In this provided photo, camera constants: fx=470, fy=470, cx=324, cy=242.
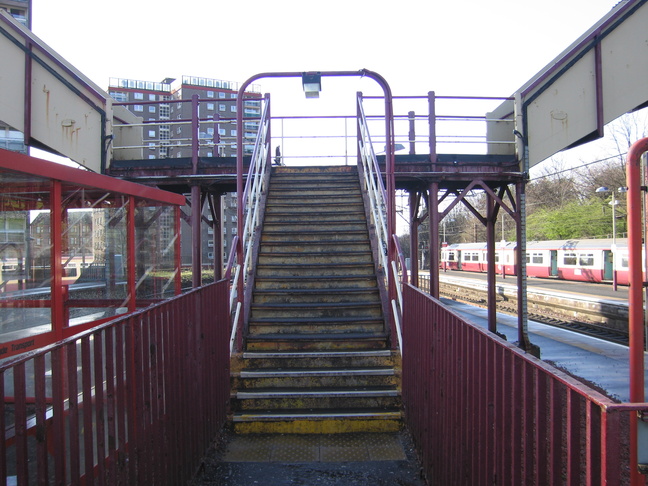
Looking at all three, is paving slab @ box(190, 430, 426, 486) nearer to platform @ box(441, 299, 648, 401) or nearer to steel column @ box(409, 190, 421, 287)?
platform @ box(441, 299, 648, 401)

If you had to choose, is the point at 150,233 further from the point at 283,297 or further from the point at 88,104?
the point at 88,104

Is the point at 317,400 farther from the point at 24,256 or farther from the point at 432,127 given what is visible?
the point at 432,127

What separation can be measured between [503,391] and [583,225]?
42064 mm

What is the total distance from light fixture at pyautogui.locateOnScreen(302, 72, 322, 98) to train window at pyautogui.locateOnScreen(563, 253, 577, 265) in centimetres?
2890

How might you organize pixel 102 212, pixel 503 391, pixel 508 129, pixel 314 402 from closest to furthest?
pixel 503 391 → pixel 314 402 → pixel 102 212 → pixel 508 129

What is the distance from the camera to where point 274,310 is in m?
6.01

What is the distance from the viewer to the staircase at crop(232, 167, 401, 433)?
474 centimetres

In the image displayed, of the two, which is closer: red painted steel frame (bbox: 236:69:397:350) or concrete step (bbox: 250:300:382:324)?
red painted steel frame (bbox: 236:69:397:350)

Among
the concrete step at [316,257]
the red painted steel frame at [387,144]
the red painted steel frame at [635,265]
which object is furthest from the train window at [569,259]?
the red painted steel frame at [635,265]

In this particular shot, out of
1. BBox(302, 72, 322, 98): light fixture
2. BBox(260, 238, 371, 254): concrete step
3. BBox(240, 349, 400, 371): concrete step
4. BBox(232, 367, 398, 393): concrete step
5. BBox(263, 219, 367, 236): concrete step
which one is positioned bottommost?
BBox(232, 367, 398, 393): concrete step

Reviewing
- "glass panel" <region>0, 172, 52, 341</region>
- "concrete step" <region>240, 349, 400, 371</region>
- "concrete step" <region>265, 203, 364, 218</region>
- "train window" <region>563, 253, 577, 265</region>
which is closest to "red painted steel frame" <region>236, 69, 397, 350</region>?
"concrete step" <region>240, 349, 400, 371</region>

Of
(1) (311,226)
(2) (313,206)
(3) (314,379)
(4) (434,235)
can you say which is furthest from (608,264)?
(3) (314,379)

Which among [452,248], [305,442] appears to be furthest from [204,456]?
[452,248]

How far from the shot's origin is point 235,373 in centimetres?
511
